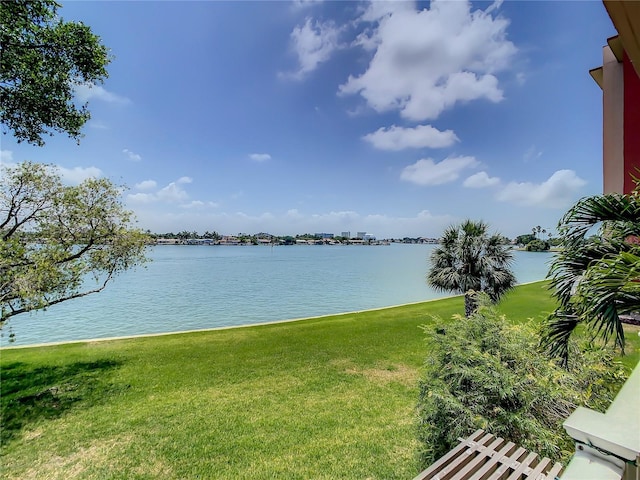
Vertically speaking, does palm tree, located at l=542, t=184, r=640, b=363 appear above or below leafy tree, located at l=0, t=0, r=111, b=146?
below

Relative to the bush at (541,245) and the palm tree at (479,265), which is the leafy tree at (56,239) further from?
the palm tree at (479,265)

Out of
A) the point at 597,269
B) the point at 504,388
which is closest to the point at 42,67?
the point at 597,269

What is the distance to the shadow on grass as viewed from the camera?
5.44 m

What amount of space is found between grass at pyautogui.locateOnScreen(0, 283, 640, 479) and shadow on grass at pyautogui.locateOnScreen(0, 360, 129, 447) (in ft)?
0.10

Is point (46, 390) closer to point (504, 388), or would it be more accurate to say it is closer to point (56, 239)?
point (56, 239)

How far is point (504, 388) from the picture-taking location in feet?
10.6

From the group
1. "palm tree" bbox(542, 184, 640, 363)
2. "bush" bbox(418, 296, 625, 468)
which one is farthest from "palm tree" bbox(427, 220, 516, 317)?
"palm tree" bbox(542, 184, 640, 363)

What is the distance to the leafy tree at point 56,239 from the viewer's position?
523cm

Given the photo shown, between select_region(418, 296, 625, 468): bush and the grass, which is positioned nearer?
select_region(418, 296, 625, 468): bush

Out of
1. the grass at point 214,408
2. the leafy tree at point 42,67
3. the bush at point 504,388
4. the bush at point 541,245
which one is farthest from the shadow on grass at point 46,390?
the bush at point 541,245

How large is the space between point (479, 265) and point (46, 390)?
12.8 m

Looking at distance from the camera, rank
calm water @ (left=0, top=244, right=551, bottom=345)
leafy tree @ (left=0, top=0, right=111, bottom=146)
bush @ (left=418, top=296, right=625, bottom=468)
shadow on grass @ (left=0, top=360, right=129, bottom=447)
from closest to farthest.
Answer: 1. bush @ (left=418, top=296, right=625, bottom=468)
2. leafy tree @ (left=0, top=0, right=111, bottom=146)
3. shadow on grass @ (left=0, top=360, right=129, bottom=447)
4. calm water @ (left=0, top=244, right=551, bottom=345)

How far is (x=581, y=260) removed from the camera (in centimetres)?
298

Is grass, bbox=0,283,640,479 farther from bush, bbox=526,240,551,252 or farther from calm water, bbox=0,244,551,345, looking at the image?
calm water, bbox=0,244,551,345
